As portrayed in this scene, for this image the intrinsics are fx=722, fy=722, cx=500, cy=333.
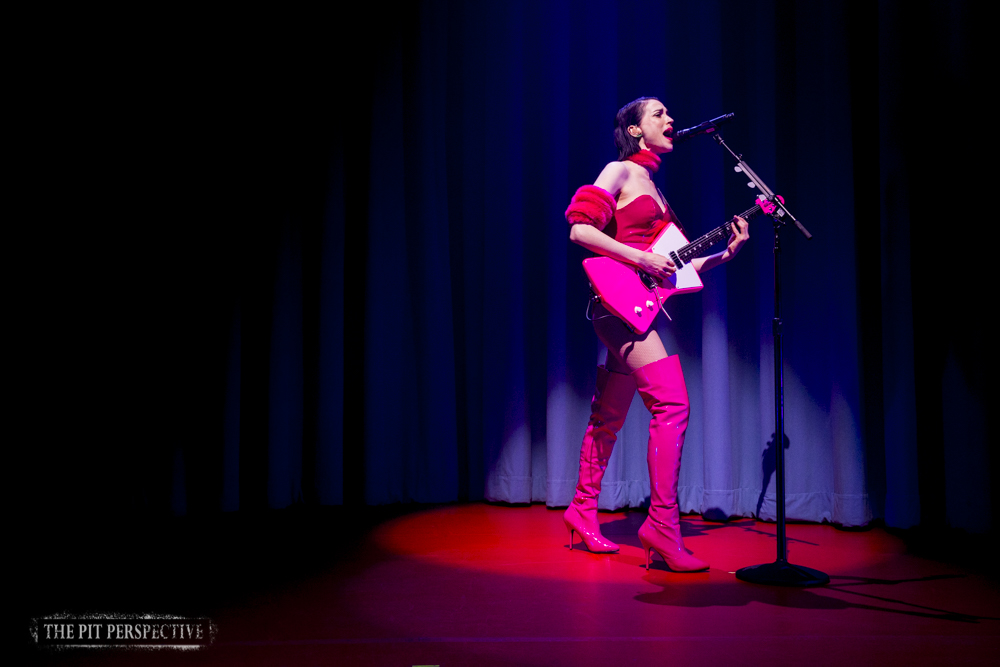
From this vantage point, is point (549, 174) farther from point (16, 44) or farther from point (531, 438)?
point (16, 44)

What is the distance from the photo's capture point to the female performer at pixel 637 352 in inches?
98.1

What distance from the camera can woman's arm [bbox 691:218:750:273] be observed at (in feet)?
8.46

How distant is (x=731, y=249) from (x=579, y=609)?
54.4 inches

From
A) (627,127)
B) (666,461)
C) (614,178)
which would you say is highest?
(627,127)

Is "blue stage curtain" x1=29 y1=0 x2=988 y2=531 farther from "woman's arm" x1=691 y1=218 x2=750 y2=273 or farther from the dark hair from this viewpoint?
the dark hair

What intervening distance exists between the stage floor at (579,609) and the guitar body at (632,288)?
2.91 feet

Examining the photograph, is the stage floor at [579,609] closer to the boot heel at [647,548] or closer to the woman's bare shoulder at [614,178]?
the boot heel at [647,548]

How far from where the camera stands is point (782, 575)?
234 cm

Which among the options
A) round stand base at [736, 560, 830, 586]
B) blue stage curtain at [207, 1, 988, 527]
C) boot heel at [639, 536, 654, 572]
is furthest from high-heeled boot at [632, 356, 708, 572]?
blue stage curtain at [207, 1, 988, 527]

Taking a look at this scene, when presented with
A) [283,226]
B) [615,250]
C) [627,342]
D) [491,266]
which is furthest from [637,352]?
[283,226]

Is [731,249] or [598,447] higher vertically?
[731,249]

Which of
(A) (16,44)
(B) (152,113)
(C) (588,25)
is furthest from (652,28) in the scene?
(A) (16,44)

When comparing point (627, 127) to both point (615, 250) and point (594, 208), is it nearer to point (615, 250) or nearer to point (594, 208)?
point (594, 208)

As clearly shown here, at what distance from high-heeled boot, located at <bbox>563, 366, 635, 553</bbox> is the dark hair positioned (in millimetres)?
848
